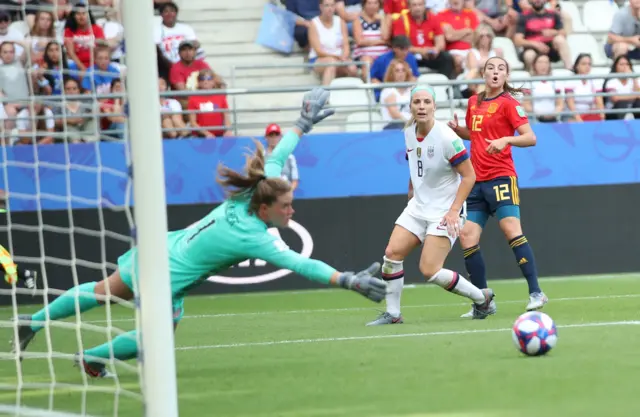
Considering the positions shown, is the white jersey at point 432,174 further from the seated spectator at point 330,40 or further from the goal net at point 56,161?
the seated spectator at point 330,40

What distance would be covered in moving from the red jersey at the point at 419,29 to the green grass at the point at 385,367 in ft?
21.0

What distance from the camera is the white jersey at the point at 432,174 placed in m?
10.3

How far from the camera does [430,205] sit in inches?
Result: 410

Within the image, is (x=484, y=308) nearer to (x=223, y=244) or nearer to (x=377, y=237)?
(x=223, y=244)

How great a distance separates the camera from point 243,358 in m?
8.62

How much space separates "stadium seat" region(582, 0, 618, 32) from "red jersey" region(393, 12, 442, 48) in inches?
120

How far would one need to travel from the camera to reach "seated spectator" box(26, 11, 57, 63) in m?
12.5

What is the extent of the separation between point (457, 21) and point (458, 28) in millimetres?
112

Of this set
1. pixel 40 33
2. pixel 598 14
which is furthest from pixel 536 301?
pixel 598 14

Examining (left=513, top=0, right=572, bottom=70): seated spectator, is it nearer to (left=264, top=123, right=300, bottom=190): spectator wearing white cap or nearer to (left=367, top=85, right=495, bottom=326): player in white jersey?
(left=264, top=123, right=300, bottom=190): spectator wearing white cap

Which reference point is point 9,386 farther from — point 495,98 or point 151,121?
point 495,98

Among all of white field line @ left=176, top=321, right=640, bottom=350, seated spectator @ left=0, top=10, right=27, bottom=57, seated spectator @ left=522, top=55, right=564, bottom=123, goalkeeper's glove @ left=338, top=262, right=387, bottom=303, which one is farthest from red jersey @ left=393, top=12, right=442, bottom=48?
goalkeeper's glove @ left=338, top=262, right=387, bottom=303

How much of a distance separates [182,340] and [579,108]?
876cm

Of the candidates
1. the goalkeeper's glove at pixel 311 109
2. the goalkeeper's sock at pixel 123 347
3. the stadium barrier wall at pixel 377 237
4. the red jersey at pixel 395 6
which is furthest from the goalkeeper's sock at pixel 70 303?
the red jersey at pixel 395 6
